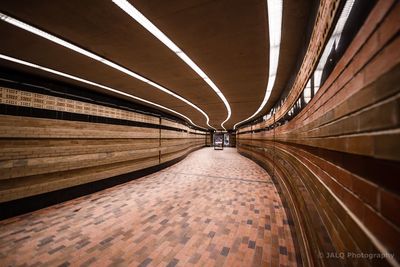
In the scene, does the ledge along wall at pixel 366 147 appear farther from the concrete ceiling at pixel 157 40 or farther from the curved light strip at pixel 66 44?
the curved light strip at pixel 66 44

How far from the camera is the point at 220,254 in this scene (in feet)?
8.53

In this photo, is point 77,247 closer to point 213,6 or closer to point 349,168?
point 349,168

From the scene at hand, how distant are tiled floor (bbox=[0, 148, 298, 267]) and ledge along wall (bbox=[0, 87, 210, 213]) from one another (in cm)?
74

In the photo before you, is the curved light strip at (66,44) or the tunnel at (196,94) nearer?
the tunnel at (196,94)

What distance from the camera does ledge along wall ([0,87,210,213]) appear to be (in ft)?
12.4

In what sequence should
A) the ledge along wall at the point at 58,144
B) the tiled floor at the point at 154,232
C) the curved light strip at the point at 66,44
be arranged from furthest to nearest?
the ledge along wall at the point at 58,144
the tiled floor at the point at 154,232
the curved light strip at the point at 66,44

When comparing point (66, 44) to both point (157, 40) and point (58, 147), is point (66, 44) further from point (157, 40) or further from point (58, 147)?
point (58, 147)

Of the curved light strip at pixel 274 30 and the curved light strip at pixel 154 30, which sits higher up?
the curved light strip at pixel 274 30

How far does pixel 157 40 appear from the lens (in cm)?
290

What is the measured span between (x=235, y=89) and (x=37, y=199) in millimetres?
6301

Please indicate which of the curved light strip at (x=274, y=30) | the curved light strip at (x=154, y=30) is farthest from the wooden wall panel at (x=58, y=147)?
the curved light strip at (x=274, y=30)

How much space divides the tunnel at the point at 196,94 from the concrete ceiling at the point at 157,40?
25mm

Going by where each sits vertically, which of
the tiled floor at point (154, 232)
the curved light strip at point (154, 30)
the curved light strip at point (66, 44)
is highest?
the curved light strip at point (154, 30)

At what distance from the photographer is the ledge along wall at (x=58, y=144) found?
3787 mm
